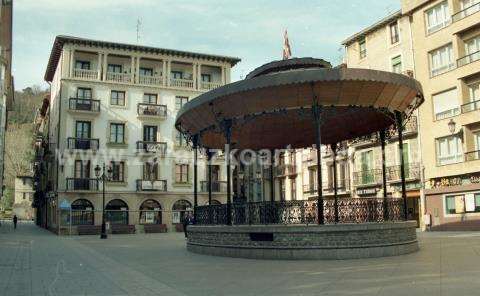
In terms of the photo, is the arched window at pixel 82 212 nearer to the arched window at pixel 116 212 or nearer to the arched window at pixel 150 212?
the arched window at pixel 116 212

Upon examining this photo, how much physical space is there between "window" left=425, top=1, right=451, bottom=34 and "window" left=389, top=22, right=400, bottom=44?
3256 millimetres

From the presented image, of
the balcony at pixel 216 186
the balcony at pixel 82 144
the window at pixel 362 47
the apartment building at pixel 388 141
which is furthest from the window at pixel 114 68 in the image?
the window at pixel 362 47

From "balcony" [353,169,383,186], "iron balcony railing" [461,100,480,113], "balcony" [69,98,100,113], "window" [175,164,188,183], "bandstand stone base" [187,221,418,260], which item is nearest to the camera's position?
"bandstand stone base" [187,221,418,260]

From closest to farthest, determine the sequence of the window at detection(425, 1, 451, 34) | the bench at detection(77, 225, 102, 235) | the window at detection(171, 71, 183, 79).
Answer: the window at detection(425, 1, 451, 34)
the bench at detection(77, 225, 102, 235)
the window at detection(171, 71, 183, 79)

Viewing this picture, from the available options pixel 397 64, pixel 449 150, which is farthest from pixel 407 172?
pixel 397 64

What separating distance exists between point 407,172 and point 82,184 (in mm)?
27064

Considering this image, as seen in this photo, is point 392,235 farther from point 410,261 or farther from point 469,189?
point 469,189

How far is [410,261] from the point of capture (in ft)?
42.9

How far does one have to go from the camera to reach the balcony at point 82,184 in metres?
42.3

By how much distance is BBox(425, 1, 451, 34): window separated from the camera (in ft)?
117

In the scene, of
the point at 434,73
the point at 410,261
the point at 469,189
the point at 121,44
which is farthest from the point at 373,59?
the point at 410,261

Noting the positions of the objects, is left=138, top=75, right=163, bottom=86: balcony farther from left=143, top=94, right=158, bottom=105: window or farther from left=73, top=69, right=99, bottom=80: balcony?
left=73, top=69, right=99, bottom=80: balcony

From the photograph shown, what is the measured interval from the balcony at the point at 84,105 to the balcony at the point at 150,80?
477 centimetres

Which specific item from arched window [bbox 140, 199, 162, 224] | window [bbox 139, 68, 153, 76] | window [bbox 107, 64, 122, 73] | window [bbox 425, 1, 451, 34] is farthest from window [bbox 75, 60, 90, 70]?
window [bbox 425, 1, 451, 34]
